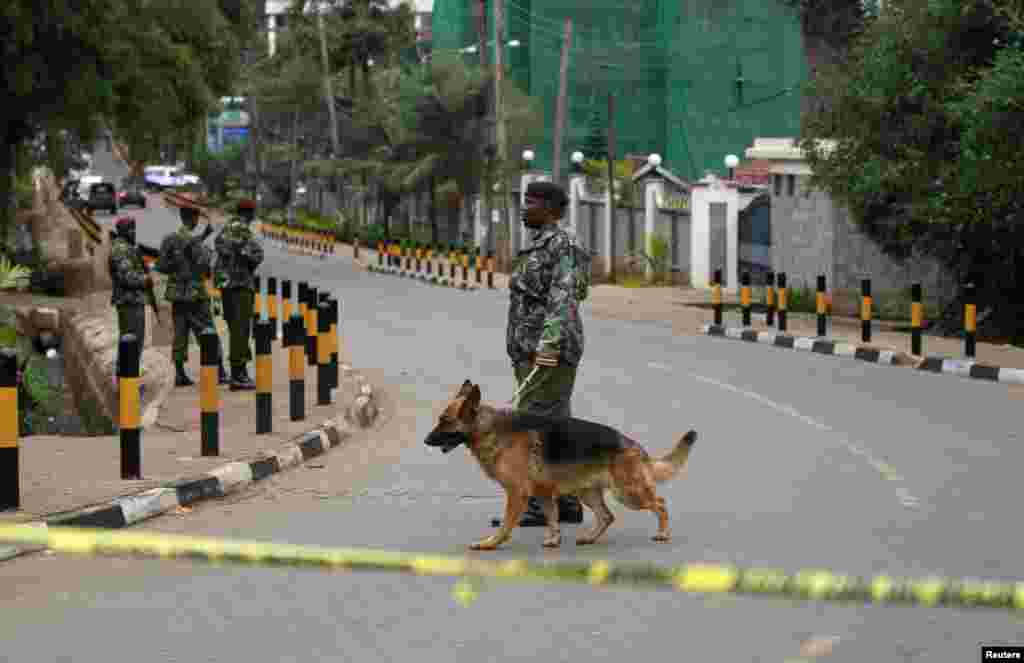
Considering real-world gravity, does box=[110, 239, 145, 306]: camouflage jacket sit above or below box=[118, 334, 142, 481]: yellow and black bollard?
above

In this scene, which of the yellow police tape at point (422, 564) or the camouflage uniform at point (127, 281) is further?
the camouflage uniform at point (127, 281)

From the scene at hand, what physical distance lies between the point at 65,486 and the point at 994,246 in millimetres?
16315

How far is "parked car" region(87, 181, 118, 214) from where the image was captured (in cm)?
9088

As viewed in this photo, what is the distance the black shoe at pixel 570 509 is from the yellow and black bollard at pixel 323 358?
20.9 feet

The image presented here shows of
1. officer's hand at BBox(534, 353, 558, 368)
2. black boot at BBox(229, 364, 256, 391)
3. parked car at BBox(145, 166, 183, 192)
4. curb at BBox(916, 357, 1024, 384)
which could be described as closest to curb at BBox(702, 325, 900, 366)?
curb at BBox(916, 357, 1024, 384)

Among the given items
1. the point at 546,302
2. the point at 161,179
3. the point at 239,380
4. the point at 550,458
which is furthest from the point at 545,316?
the point at 161,179

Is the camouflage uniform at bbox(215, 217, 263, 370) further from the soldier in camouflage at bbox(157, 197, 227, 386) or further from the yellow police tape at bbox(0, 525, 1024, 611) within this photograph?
the yellow police tape at bbox(0, 525, 1024, 611)

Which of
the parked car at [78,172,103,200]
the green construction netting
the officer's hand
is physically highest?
the green construction netting

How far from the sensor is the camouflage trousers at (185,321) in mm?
17984

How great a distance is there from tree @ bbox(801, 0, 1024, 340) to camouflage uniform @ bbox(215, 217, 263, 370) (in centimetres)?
896

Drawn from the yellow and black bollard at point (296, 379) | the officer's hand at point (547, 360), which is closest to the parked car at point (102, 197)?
the yellow and black bollard at point (296, 379)

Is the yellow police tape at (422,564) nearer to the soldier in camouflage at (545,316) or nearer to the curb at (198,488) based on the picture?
the curb at (198,488)

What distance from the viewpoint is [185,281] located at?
1811 centimetres

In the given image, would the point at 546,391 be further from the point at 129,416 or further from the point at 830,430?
the point at 830,430
